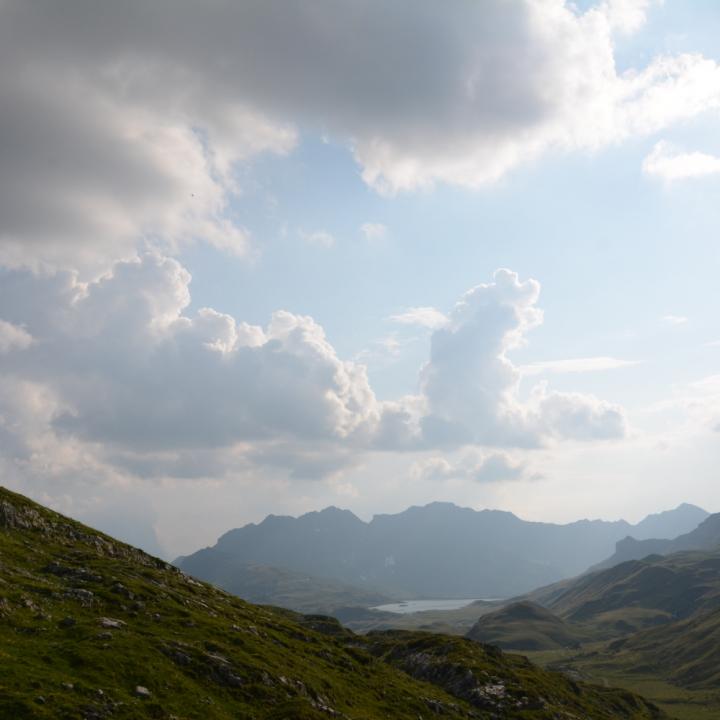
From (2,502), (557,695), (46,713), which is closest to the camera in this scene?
(46,713)

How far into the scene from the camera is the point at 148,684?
140ft

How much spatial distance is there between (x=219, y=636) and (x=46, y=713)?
2390cm

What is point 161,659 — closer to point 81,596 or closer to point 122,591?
point 81,596

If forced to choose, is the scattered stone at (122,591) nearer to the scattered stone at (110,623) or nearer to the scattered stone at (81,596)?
the scattered stone at (81,596)

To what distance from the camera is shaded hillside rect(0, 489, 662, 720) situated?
39844 millimetres

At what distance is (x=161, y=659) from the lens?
46344 millimetres

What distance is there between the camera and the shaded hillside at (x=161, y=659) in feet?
131

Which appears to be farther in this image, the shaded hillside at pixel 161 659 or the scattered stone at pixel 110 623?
the scattered stone at pixel 110 623

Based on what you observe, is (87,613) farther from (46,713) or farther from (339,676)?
(339,676)

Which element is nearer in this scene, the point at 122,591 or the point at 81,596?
the point at 81,596

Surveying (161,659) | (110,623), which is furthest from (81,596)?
(161,659)

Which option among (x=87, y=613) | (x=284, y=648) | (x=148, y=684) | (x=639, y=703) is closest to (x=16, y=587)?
(x=87, y=613)

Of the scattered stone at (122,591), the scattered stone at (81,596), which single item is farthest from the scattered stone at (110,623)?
the scattered stone at (122,591)

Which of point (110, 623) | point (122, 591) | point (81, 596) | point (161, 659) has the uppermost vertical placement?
point (81, 596)
